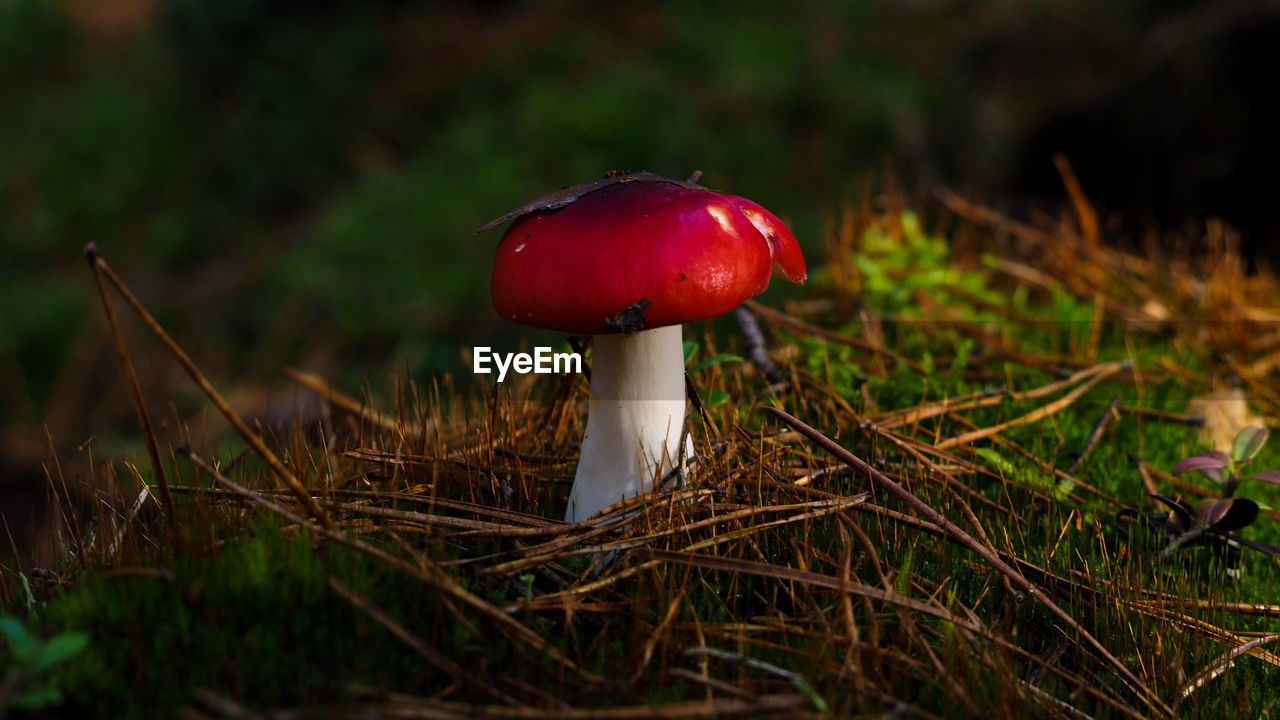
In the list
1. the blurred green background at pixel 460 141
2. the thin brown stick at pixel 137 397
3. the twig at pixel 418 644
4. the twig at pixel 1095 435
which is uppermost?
the blurred green background at pixel 460 141

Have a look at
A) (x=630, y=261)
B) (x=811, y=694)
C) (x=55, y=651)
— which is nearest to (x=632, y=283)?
(x=630, y=261)

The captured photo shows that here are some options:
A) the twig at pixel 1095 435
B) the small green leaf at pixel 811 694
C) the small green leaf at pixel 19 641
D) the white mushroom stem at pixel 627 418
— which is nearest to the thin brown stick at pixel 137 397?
the small green leaf at pixel 19 641

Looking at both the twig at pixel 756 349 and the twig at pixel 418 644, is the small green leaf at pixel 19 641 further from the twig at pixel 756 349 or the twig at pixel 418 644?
the twig at pixel 756 349

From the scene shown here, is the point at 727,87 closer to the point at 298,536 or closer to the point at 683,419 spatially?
the point at 683,419

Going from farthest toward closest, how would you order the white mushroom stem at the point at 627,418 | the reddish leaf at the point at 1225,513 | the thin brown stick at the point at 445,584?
1. the reddish leaf at the point at 1225,513
2. the white mushroom stem at the point at 627,418
3. the thin brown stick at the point at 445,584

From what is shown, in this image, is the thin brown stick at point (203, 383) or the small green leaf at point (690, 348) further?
the small green leaf at point (690, 348)

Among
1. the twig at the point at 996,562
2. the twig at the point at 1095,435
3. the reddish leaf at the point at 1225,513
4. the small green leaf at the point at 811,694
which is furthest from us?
the twig at the point at 1095,435

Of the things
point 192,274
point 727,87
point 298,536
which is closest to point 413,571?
point 298,536

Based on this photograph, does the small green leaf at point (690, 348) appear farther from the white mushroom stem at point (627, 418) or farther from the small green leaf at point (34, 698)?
the small green leaf at point (34, 698)

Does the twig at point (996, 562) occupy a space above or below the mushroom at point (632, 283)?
below
